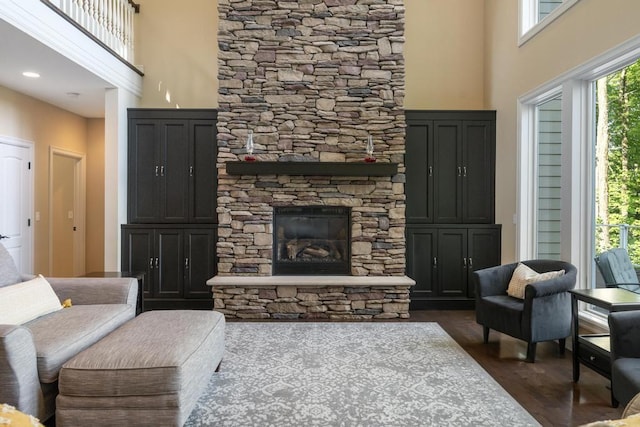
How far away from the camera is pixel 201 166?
5223 millimetres

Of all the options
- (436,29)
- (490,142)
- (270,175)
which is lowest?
(270,175)

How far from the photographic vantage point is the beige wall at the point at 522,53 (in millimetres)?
3363

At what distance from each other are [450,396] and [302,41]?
4.04 metres

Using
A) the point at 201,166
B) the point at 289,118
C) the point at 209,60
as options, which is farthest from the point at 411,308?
the point at 209,60

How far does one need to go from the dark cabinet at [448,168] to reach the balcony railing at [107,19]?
3.67 metres

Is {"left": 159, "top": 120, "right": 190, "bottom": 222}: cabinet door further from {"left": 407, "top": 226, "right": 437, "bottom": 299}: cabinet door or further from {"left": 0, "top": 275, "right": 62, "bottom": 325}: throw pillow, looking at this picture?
{"left": 407, "top": 226, "right": 437, "bottom": 299}: cabinet door

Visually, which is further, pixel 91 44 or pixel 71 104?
pixel 71 104

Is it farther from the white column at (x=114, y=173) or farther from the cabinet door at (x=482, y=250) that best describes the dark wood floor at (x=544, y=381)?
the white column at (x=114, y=173)

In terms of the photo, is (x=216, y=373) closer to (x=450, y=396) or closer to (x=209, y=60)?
(x=450, y=396)

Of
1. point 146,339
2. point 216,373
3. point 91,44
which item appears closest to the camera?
point 146,339

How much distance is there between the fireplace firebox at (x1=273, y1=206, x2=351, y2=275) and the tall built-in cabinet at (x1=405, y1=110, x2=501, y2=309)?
842 mm

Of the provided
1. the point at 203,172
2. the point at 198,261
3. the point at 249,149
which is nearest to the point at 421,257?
the point at 249,149

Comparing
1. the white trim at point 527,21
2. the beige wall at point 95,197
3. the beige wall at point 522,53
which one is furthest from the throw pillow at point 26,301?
the white trim at point 527,21

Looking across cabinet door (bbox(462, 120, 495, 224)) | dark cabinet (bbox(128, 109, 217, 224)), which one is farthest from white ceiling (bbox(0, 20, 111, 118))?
cabinet door (bbox(462, 120, 495, 224))
